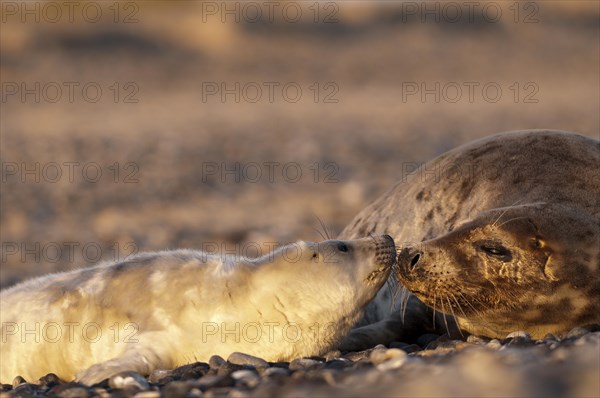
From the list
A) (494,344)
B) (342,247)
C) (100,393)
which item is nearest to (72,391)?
(100,393)

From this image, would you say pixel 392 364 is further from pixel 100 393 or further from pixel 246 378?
pixel 100 393

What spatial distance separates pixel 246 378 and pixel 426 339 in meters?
1.55

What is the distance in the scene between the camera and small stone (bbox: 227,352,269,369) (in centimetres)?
460

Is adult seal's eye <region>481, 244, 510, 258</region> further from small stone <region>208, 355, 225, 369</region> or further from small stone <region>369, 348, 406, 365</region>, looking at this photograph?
small stone <region>208, 355, 225, 369</region>

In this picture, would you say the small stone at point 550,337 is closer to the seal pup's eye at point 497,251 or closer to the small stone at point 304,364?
the seal pup's eye at point 497,251

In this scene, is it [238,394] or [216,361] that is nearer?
[238,394]

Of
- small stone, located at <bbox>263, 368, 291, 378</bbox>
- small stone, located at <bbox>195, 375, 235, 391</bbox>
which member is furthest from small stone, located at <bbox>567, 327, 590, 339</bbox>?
small stone, located at <bbox>195, 375, 235, 391</bbox>

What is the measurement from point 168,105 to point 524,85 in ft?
30.9

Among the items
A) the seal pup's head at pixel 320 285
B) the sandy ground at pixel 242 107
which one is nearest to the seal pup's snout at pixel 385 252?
the seal pup's head at pixel 320 285

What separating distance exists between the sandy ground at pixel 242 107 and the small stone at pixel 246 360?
4301 millimetres

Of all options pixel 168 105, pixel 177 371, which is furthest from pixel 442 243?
pixel 168 105

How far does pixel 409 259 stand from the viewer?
516 cm

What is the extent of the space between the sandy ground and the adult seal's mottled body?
392 cm

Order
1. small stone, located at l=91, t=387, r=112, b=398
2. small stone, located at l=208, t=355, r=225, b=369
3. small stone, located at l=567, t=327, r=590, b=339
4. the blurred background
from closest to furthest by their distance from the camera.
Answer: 1. small stone, located at l=91, t=387, r=112, b=398
2. small stone, located at l=208, t=355, r=225, b=369
3. small stone, located at l=567, t=327, r=590, b=339
4. the blurred background
